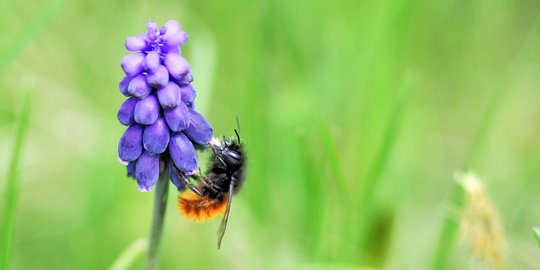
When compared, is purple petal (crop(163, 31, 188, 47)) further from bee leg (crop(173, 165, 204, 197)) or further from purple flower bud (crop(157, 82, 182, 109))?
bee leg (crop(173, 165, 204, 197))

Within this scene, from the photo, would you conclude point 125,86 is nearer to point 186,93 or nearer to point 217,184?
point 186,93

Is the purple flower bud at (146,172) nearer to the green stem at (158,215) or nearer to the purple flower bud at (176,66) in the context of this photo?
the green stem at (158,215)

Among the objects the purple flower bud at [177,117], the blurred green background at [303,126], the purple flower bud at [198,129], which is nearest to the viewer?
the purple flower bud at [177,117]

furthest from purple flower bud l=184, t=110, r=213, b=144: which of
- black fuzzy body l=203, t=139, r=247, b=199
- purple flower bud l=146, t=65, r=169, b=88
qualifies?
black fuzzy body l=203, t=139, r=247, b=199

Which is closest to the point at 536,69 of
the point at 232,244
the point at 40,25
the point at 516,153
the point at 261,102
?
the point at 516,153

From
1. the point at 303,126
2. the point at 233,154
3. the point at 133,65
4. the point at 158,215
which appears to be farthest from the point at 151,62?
the point at 303,126

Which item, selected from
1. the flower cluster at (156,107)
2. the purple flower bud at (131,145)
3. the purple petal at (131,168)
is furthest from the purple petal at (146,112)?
the purple petal at (131,168)
